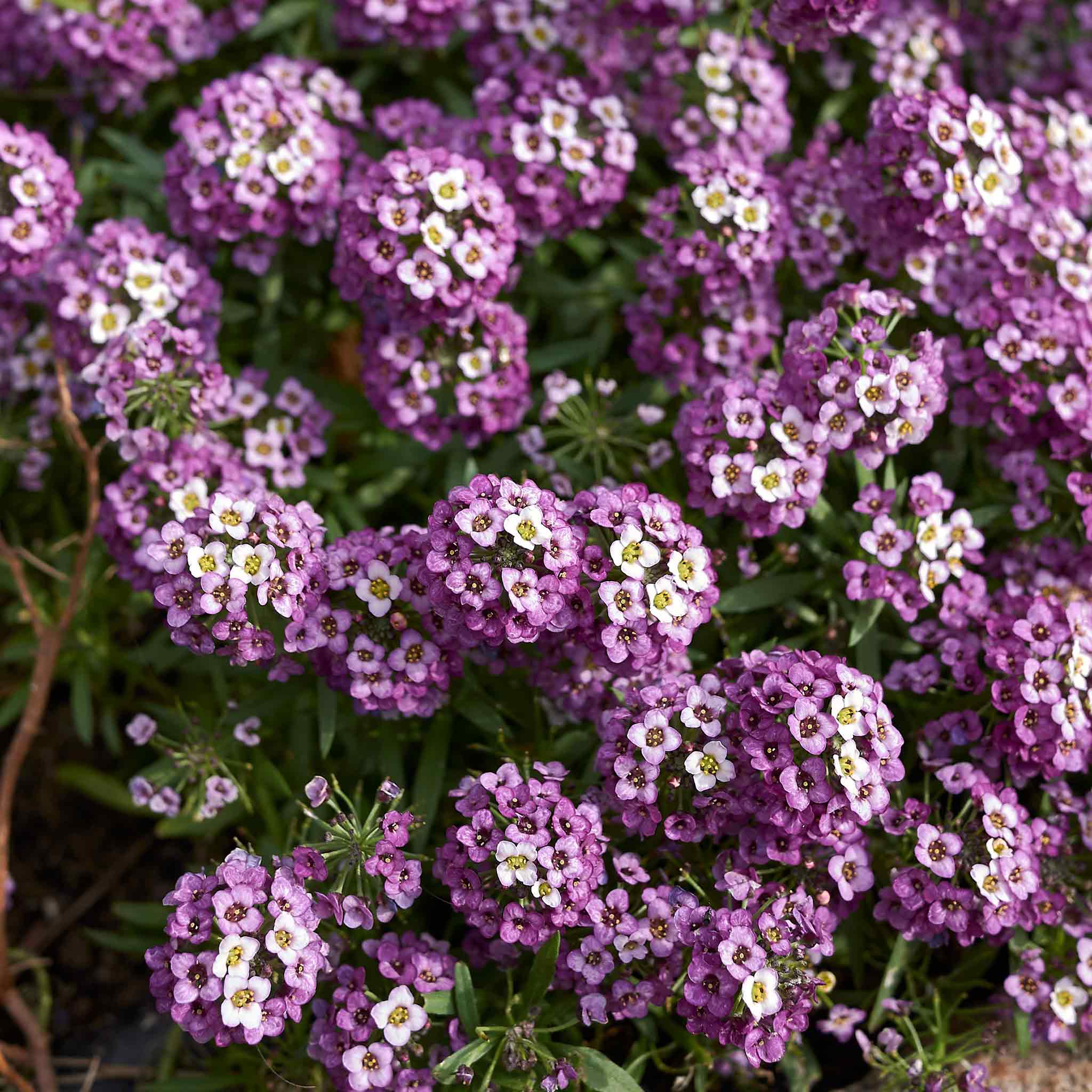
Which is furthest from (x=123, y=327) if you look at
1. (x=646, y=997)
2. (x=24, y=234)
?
(x=646, y=997)

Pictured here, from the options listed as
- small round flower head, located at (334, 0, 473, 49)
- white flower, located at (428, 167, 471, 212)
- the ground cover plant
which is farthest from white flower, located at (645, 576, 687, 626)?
small round flower head, located at (334, 0, 473, 49)

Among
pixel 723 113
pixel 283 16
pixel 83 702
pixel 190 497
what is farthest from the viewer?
pixel 283 16

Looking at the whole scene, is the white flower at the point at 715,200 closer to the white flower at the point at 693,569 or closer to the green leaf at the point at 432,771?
the white flower at the point at 693,569

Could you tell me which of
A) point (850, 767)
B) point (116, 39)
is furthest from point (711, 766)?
point (116, 39)

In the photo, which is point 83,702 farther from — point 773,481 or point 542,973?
point 773,481

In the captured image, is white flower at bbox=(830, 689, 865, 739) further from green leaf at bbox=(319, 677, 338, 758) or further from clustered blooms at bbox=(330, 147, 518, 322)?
clustered blooms at bbox=(330, 147, 518, 322)

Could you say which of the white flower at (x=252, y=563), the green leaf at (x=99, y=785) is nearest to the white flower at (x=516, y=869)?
the white flower at (x=252, y=563)
